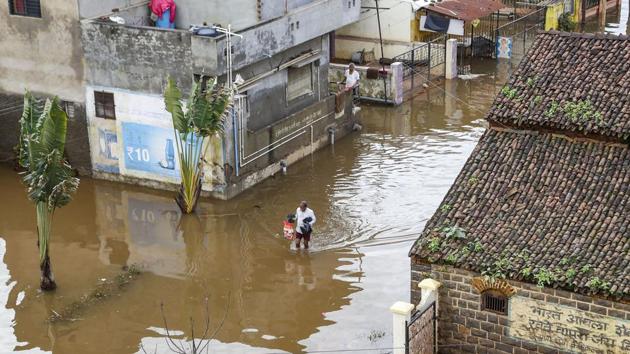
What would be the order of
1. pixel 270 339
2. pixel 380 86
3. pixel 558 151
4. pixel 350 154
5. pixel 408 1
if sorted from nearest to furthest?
pixel 558 151 < pixel 270 339 < pixel 350 154 < pixel 380 86 < pixel 408 1

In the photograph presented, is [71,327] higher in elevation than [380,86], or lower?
lower

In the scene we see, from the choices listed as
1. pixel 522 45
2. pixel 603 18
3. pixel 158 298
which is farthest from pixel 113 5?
pixel 603 18

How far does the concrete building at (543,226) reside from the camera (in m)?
18.5

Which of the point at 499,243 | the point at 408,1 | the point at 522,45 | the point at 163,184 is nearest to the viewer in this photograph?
the point at 499,243

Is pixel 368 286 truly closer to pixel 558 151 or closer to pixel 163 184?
pixel 558 151

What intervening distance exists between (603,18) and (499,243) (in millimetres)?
34902

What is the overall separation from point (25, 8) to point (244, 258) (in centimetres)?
1059

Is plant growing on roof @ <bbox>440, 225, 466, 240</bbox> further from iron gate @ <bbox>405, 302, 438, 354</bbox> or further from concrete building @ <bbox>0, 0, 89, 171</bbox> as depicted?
concrete building @ <bbox>0, 0, 89, 171</bbox>

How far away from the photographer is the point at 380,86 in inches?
1502

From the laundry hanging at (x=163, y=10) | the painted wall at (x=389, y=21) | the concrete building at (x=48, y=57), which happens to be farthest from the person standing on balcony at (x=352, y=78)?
the concrete building at (x=48, y=57)

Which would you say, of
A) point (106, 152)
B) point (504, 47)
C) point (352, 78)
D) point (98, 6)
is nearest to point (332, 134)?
point (352, 78)

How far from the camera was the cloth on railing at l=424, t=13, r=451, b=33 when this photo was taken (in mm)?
40781

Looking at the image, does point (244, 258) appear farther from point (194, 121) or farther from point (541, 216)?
point (541, 216)

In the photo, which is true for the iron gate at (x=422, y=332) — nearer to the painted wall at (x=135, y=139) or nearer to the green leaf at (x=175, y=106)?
the green leaf at (x=175, y=106)
